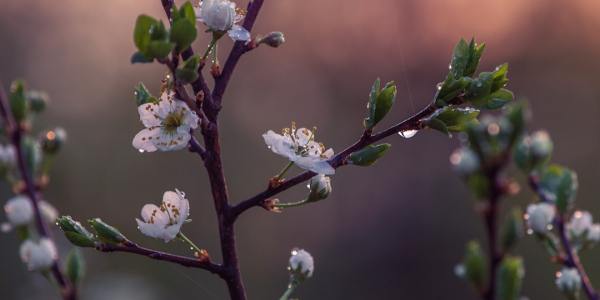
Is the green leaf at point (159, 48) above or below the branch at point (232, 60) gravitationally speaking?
above

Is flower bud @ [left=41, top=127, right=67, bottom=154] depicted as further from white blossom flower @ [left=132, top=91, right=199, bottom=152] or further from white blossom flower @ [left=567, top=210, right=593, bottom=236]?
white blossom flower @ [left=567, top=210, right=593, bottom=236]

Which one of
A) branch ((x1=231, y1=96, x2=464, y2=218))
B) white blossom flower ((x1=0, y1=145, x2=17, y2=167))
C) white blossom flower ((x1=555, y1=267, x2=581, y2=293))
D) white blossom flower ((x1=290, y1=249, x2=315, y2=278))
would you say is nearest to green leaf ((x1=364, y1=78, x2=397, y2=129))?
branch ((x1=231, y1=96, x2=464, y2=218))

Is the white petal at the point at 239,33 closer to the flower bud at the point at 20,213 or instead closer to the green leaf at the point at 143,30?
the green leaf at the point at 143,30

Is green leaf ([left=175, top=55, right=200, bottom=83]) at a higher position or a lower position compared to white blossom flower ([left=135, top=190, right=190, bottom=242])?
higher

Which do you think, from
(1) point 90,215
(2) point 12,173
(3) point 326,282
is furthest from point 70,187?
(2) point 12,173

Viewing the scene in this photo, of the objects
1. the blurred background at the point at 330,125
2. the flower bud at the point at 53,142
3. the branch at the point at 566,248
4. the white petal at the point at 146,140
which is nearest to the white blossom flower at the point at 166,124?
the white petal at the point at 146,140

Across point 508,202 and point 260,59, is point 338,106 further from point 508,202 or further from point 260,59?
point 508,202
